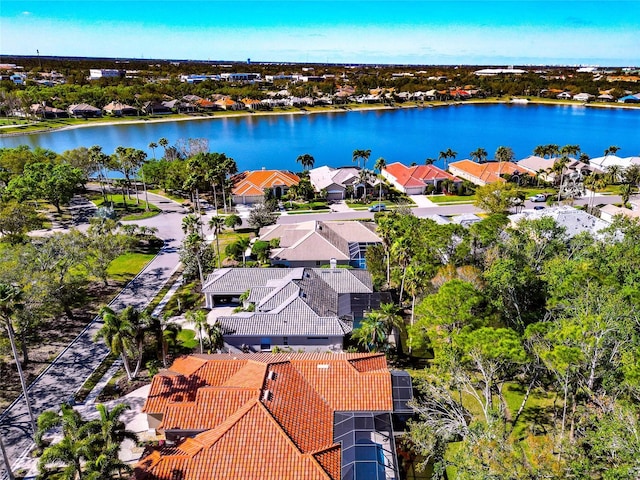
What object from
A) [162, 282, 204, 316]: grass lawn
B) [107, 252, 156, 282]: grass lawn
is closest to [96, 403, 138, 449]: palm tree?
[162, 282, 204, 316]: grass lawn

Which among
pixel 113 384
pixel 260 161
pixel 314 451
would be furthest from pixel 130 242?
pixel 260 161

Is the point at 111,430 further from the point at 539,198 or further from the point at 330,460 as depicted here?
the point at 539,198

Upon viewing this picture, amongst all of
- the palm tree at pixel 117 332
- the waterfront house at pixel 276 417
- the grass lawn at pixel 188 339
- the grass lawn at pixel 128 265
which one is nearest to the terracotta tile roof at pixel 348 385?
the waterfront house at pixel 276 417

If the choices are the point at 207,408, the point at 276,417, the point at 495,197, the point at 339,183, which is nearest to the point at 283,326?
the point at 207,408

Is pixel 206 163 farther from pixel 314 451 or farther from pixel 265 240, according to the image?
pixel 314 451

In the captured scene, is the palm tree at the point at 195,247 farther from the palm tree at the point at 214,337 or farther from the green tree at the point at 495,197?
the green tree at the point at 495,197

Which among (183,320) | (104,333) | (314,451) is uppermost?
(104,333)
